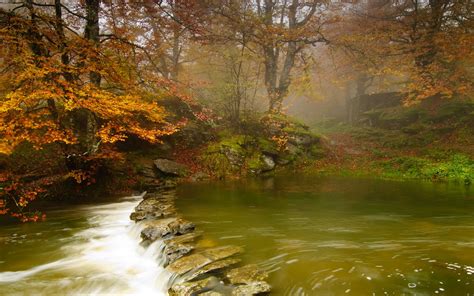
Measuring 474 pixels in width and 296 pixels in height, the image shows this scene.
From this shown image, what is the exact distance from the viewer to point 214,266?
489 centimetres

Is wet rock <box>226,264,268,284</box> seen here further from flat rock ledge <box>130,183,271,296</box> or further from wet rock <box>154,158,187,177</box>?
wet rock <box>154,158,187,177</box>

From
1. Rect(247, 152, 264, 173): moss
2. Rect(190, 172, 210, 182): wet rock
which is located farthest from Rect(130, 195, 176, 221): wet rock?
Rect(247, 152, 264, 173): moss

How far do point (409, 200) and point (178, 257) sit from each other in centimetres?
717

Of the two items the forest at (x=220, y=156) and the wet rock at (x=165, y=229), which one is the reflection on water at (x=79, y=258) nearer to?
the forest at (x=220, y=156)

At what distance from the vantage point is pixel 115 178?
12500 mm

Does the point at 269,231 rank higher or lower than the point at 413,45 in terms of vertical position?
lower

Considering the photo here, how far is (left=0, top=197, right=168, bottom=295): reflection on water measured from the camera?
527 cm

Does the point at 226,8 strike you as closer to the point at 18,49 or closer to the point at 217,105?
the point at 217,105

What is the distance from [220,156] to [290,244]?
31.2 ft

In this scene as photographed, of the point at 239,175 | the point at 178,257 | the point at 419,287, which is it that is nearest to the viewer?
the point at 419,287

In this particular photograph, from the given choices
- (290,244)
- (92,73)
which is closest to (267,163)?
(92,73)

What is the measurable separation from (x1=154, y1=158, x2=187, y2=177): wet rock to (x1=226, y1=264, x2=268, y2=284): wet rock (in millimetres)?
9197

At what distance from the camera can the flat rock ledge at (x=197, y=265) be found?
4.30 m

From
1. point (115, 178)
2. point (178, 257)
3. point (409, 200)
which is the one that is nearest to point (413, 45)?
point (409, 200)
